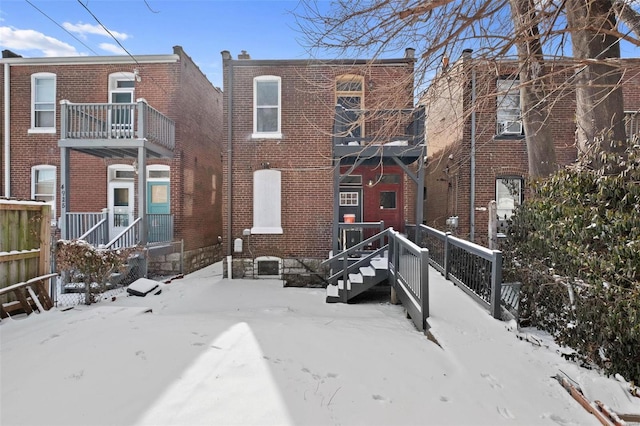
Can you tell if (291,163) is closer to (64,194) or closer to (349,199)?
(349,199)

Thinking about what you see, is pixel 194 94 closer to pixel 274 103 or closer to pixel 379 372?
pixel 274 103

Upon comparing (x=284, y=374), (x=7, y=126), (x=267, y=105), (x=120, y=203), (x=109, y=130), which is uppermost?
(x=267, y=105)

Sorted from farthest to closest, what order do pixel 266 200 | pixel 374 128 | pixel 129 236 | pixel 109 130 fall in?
1. pixel 266 200
2. pixel 374 128
3. pixel 109 130
4. pixel 129 236

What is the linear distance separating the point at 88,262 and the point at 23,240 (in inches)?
59.3

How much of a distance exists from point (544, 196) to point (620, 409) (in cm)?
230

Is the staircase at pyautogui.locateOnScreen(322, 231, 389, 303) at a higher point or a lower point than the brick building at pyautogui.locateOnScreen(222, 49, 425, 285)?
lower

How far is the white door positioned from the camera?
10.9 metres

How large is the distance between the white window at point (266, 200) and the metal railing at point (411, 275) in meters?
4.06

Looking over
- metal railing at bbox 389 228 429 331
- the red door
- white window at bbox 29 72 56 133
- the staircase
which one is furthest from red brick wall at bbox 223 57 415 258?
white window at bbox 29 72 56 133

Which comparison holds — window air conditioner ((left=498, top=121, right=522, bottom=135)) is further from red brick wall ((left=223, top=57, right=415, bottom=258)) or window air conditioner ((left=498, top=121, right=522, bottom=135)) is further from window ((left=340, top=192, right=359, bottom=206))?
window ((left=340, top=192, right=359, bottom=206))

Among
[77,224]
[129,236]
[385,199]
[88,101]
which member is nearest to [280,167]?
[385,199]

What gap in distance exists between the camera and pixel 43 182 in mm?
11180

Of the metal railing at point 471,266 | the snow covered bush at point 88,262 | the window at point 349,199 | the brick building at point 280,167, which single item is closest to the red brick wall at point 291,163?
the brick building at point 280,167

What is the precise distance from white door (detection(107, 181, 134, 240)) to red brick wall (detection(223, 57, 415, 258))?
3.70 m
